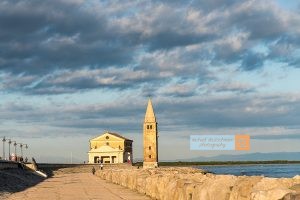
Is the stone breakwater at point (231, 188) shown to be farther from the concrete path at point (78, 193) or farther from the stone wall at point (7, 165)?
the stone wall at point (7, 165)

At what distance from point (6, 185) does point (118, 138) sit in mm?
112636

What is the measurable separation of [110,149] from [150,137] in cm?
1249

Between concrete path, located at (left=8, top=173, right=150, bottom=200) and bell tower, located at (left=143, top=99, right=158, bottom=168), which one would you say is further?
bell tower, located at (left=143, top=99, right=158, bottom=168)

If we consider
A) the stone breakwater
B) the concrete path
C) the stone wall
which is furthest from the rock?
the stone wall

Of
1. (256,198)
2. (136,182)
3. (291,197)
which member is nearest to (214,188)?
(256,198)

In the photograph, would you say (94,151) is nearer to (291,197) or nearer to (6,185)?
(6,185)

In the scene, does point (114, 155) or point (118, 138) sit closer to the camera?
point (114, 155)

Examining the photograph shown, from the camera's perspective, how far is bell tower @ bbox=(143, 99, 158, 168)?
129 meters

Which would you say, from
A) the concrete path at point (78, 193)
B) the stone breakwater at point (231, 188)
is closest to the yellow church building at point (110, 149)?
the concrete path at point (78, 193)

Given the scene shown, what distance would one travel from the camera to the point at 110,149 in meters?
135

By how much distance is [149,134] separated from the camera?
426 feet

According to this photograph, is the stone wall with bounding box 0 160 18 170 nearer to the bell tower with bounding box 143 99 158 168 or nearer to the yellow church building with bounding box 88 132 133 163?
the bell tower with bounding box 143 99 158 168

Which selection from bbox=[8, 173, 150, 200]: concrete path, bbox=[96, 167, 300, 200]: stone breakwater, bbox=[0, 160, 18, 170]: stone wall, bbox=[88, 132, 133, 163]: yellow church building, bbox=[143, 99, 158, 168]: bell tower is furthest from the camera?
bbox=[88, 132, 133, 163]: yellow church building

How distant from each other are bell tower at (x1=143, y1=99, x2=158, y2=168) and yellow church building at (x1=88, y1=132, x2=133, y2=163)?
875 cm
